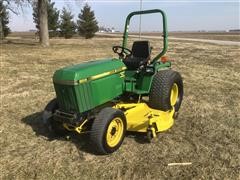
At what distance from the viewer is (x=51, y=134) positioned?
5922 mm

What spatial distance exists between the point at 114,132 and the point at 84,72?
1001 millimetres

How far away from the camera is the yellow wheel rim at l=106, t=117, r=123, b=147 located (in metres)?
5.10

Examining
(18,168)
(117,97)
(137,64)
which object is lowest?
(18,168)

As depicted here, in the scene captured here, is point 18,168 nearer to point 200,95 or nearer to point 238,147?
point 238,147

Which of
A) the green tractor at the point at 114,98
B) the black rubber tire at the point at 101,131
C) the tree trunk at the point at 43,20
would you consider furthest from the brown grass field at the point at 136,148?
the tree trunk at the point at 43,20

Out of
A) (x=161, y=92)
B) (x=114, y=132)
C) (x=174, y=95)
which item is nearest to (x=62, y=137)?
(x=114, y=132)

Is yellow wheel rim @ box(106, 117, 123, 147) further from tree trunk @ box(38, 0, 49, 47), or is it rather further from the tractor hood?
tree trunk @ box(38, 0, 49, 47)

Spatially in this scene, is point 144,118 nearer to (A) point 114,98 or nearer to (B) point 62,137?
(A) point 114,98

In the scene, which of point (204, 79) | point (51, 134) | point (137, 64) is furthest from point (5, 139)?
point (204, 79)

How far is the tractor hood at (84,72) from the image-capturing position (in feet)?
16.4

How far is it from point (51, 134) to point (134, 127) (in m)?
1.43

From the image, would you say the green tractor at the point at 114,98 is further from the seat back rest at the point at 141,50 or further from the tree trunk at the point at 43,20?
the tree trunk at the point at 43,20

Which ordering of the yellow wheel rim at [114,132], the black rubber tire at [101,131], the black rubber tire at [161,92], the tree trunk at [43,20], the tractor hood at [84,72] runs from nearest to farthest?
the black rubber tire at [101,131], the tractor hood at [84,72], the yellow wheel rim at [114,132], the black rubber tire at [161,92], the tree trunk at [43,20]

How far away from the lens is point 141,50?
6281 millimetres
